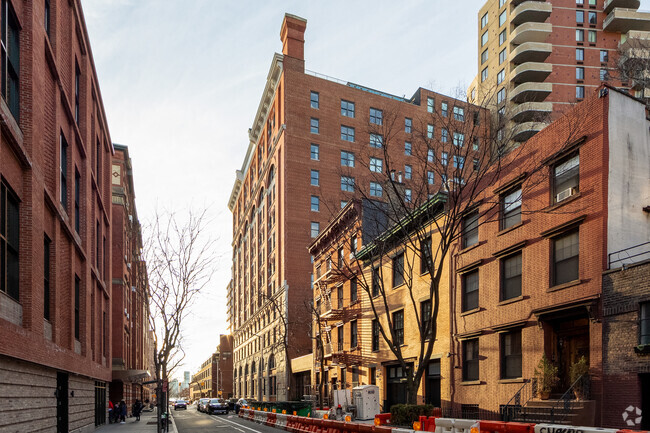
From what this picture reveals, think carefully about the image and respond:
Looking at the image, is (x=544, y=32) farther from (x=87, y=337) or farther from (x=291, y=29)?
(x=87, y=337)

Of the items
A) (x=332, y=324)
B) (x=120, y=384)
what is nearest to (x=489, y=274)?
(x=332, y=324)

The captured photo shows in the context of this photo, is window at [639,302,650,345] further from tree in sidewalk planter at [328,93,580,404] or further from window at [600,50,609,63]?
window at [600,50,609,63]

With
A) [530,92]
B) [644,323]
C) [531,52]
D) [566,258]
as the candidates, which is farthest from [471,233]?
[531,52]

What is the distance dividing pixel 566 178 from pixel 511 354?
22.7 ft

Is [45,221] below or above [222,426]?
above

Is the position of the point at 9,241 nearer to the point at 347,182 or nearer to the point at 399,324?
the point at 347,182

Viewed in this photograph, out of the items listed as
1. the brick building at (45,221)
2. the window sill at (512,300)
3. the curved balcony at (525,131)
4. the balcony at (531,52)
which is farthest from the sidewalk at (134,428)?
the balcony at (531,52)

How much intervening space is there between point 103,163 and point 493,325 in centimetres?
2613

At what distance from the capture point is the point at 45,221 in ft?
56.5

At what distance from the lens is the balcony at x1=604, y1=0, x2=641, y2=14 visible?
64562mm

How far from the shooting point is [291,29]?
65.0 m

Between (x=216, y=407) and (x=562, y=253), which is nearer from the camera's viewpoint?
(x=562, y=253)

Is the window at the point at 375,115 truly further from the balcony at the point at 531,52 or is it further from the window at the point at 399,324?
the window at the point at 399,324

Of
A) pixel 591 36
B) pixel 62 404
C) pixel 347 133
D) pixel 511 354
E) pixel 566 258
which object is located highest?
pixel 591 36
